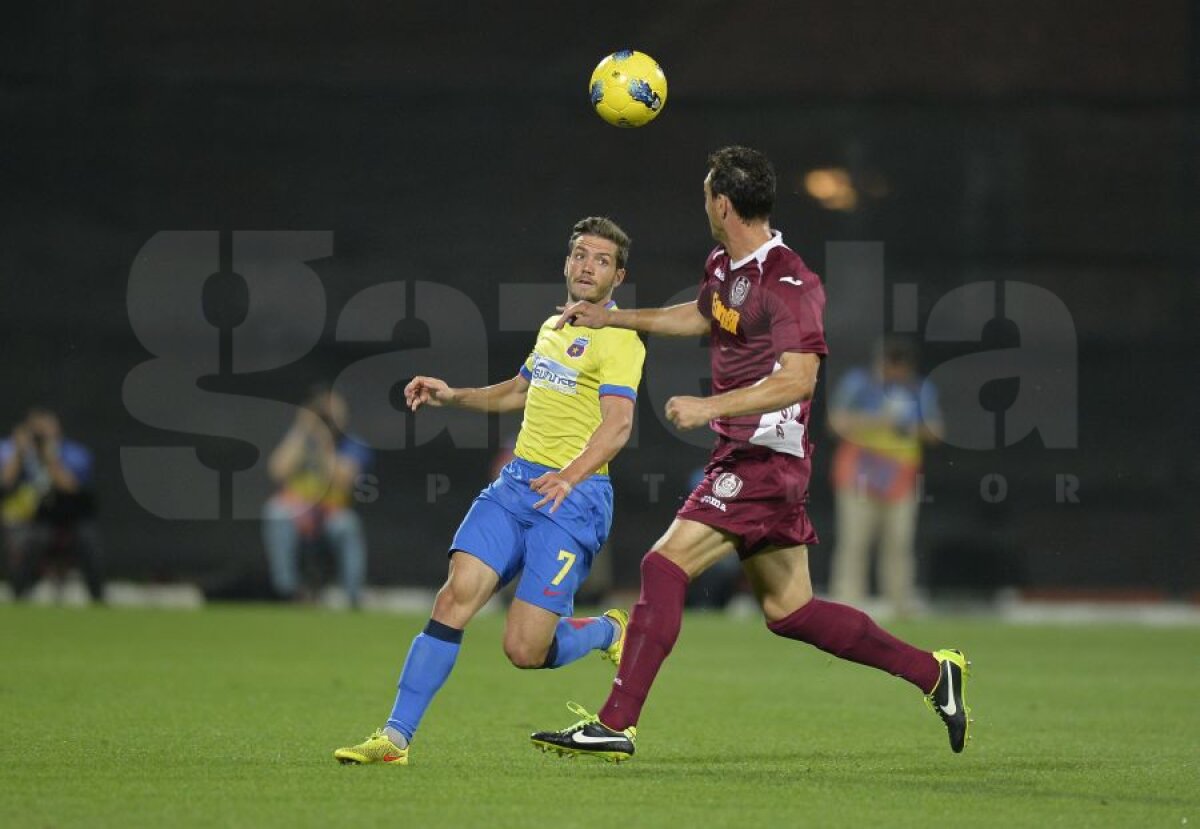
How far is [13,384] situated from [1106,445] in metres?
9.63

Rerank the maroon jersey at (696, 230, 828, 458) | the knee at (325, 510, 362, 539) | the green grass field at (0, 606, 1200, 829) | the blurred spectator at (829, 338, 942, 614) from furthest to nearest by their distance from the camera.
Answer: the knee at (325, 510, 362, 539)
the blurred spectator at (829, 338, 942, 614)
the maroon jersey at (696, 230, 828, 458)
the green grass field at (0, 606, 1200, 829)

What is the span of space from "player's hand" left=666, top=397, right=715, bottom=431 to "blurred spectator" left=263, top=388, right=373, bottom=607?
1012cm

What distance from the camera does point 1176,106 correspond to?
17.4 m

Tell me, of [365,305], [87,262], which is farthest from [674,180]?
[87,262]

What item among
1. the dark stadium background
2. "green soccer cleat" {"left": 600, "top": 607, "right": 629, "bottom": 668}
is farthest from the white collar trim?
the dark stadium background

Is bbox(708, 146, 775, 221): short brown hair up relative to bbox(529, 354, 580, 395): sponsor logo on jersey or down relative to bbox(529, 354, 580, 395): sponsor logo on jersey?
up

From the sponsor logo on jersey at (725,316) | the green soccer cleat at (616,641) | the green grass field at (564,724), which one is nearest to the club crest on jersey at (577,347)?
the sponsor logo on jersey at (725,316)

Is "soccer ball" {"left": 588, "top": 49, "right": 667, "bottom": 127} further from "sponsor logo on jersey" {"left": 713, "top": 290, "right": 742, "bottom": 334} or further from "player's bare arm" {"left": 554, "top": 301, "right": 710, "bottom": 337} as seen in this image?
"sponsor logo on jersey" {"left": 713, "top": 290, "right": 742, "bottom": 334}

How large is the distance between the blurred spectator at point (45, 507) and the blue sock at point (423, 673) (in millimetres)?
9592

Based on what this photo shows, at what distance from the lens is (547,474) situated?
6.83 metres

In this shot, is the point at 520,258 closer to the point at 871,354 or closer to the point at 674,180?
the point at 674,180

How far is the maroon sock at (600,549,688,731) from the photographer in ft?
21.3

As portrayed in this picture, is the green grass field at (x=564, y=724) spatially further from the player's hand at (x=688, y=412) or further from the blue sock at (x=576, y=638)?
the player's hand at (x=688, y=412)

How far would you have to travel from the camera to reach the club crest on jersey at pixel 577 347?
7156mm
